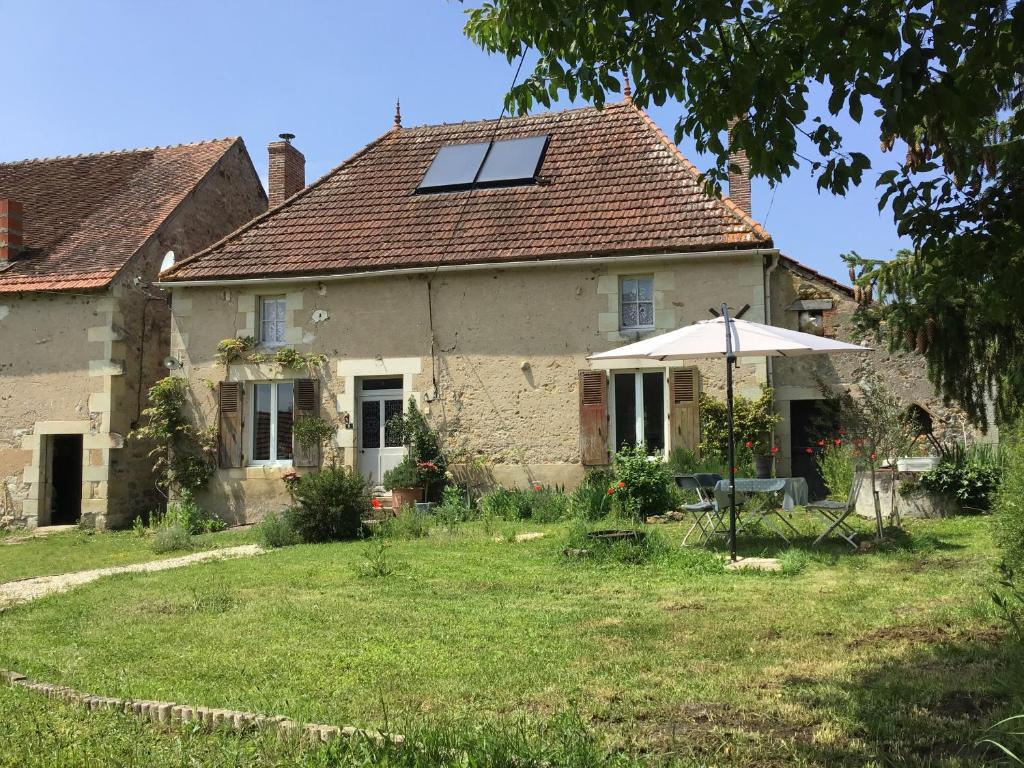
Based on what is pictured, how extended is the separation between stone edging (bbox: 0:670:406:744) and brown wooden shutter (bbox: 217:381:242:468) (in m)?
10.0

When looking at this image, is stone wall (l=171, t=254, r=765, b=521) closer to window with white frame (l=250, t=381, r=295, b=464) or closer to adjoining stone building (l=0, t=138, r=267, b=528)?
window with white frame (l=250, t=381, r=295, b=464)

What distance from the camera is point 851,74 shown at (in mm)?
3693

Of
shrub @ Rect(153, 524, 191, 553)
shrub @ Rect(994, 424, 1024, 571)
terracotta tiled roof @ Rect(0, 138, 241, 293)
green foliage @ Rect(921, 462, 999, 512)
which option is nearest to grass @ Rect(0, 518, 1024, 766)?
shrub @ Rect(994, 424, 1024, 571)

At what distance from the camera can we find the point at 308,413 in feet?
45.5

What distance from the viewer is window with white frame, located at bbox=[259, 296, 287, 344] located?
14453mm

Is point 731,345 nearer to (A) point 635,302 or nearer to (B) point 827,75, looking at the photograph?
(B) point 827,75

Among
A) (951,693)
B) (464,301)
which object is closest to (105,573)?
(464,301)

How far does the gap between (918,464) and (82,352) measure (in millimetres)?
12603

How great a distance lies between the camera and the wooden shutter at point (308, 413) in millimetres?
13875

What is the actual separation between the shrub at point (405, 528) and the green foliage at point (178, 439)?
473 centimetres

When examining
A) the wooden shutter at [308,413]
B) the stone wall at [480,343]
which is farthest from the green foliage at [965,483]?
the wooden shutter at [308,413]

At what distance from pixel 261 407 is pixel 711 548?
8629mm

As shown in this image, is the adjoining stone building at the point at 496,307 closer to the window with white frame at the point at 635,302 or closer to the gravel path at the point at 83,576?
the window with white frame at the point at 635,302

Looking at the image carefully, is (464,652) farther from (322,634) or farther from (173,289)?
(173,289)
